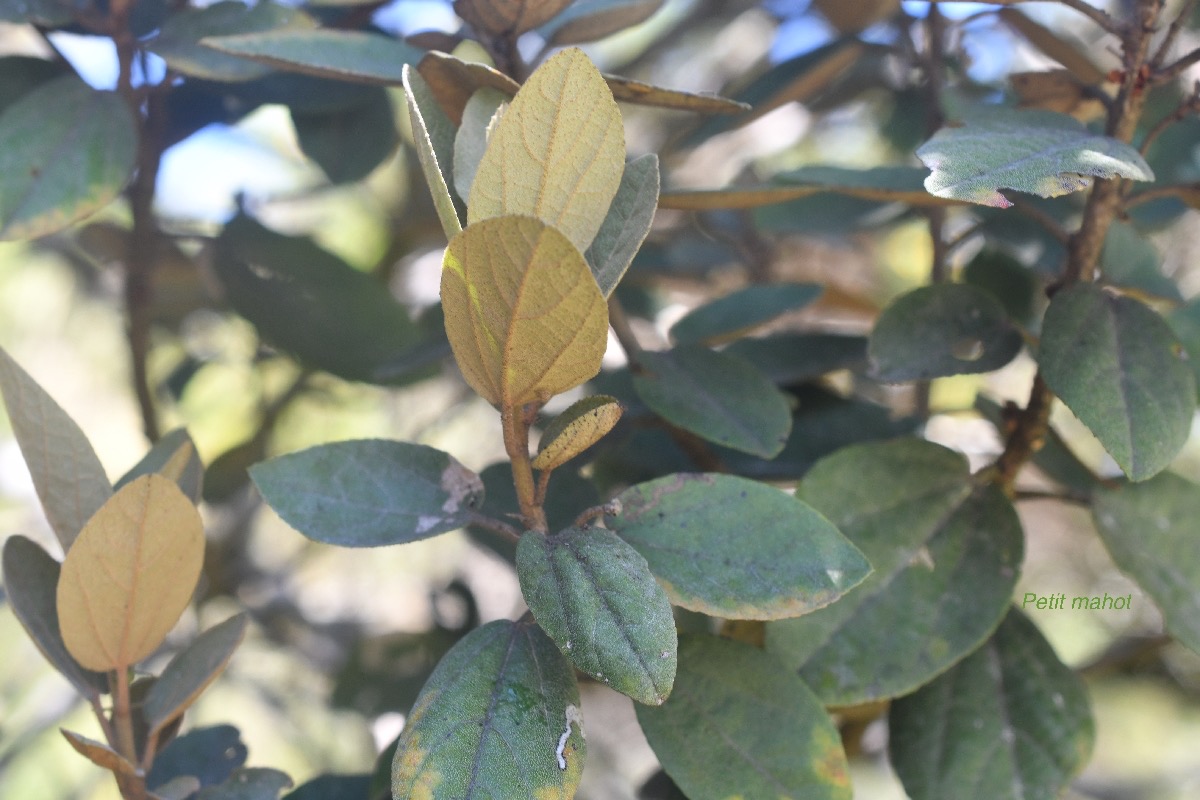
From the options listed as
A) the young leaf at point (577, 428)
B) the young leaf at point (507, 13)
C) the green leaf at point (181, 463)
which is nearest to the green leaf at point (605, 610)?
the young leaf at point (577, 428)

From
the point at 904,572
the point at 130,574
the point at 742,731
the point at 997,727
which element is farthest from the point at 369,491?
the point at 997,727

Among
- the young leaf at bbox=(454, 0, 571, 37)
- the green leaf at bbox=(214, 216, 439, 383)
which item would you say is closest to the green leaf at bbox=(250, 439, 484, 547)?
the young leaf at bbox=(454, 0, 571, 37)

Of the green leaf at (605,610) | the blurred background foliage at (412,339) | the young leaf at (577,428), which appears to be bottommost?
the blurred background foliage at (412,339)

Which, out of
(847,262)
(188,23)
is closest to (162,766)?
(188,23)

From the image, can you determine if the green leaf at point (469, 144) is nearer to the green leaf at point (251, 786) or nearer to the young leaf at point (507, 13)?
the young leaf at point (507, 13)

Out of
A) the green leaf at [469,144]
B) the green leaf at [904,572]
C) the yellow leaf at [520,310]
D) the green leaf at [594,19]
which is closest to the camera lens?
the yellow leaf at [520,310]

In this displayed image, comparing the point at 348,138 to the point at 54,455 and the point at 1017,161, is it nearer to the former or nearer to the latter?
the point at 54,455
